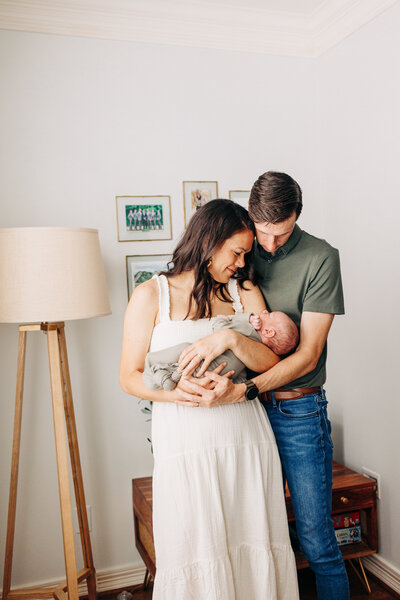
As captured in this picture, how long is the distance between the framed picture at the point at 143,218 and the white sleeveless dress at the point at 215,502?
0.97 m

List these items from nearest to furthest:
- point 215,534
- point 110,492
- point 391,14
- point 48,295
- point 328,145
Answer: point 215,534
point 48,295
point 391,14
point 110,492
point 328,145

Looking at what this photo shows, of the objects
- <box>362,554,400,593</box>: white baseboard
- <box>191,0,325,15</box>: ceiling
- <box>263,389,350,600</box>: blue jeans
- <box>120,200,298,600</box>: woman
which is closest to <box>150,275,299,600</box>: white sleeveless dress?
<box>120,200,298,600</box>: woman

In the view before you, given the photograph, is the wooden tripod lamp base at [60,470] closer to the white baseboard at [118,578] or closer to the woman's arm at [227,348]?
the white baseboard at [118,578]

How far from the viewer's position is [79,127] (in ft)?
8.42

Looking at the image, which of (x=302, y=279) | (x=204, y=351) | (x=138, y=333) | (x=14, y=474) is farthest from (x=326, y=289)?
(x=14, y=474)

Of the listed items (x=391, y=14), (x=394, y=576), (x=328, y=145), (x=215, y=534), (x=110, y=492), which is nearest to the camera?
(x=215, y=534)

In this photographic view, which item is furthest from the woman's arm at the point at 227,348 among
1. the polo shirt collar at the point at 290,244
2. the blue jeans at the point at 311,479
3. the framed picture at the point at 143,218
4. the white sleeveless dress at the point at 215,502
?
the framed picture at the point at 143,218

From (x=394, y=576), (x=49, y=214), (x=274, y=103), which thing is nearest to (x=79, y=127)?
(x=49, y=214)

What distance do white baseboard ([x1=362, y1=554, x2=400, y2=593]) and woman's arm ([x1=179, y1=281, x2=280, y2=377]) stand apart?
147cm

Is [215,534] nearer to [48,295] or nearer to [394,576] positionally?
[48,295]

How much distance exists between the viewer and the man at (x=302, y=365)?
5.68 feet

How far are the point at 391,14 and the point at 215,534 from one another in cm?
227

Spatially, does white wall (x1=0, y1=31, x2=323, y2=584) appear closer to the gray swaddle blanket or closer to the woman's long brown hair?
the woman's long brown hair

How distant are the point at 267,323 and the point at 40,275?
90 centimetres
